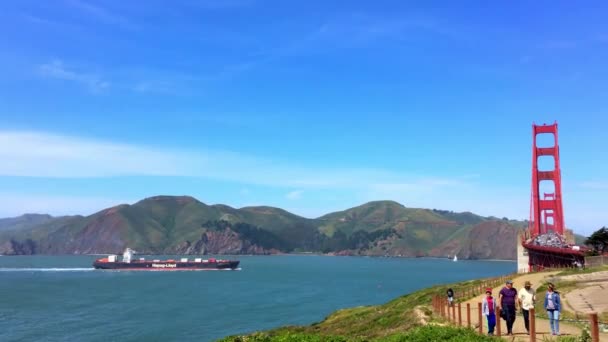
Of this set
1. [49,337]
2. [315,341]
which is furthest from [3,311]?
[315,341]

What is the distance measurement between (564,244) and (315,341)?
62362mm

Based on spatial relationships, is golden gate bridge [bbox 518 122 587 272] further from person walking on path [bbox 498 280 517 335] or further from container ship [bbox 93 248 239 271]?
container ship [bbox 93 248 239 271]

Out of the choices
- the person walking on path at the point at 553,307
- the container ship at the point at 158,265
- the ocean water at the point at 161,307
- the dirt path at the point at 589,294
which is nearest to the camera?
the person walking on path at the point at 553,307

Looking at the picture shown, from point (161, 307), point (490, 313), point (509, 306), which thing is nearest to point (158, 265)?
point (161, 307)

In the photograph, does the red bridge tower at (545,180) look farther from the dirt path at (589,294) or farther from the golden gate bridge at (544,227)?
the dirt path at (589,294)

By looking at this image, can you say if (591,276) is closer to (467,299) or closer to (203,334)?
(467,299)

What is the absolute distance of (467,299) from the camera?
1235 inches

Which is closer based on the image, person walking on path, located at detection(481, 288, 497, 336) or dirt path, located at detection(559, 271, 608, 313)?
person walking on path, located at detection(481, 288, 497, 336)

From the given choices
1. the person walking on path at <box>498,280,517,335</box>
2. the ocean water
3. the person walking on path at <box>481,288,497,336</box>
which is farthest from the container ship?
the person walking on path at <box>498,280,517,335</box>

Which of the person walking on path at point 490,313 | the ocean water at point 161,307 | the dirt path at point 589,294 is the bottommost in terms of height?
the ocean water at point 161,307

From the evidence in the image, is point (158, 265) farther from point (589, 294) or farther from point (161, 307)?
point (589, 294)

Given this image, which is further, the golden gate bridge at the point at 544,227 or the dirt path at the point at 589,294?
the golden gate bridge at the point at 544,227

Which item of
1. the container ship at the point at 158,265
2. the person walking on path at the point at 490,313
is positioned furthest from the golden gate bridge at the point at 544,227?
the container ship at the point at 158,265

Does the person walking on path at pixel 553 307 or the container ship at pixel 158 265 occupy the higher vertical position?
the person walking on path at pixel 553 307
